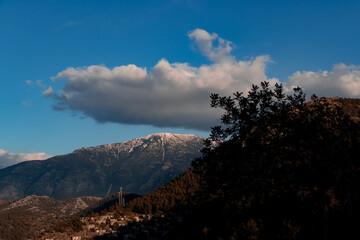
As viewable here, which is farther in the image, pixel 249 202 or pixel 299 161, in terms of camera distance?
pixel 249 202

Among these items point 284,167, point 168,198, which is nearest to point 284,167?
point 284,167

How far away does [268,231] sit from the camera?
68.2ft

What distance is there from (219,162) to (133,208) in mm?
77610

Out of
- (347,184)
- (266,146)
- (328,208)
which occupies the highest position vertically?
(266,146)

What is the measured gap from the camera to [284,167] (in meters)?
20.9

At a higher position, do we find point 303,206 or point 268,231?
point 303,206

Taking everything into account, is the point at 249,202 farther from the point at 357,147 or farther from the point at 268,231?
the point at 357,147

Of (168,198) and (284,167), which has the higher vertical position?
(284,167)

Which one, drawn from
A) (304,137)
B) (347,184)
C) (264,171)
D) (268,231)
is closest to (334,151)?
(347,184)

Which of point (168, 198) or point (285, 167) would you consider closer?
point (285, 167)

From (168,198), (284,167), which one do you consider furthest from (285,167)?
(168,198)

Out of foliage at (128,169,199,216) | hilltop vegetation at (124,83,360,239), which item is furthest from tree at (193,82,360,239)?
foliage at (128,169,199,216)

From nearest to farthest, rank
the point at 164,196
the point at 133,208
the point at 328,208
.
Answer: the point at 328,208
the point at 133,208
the point at 164,196

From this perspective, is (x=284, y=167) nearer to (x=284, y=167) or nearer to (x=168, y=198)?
(x=284, y=167)
